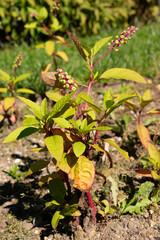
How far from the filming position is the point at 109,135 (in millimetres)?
2787

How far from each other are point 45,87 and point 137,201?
6.78 ft

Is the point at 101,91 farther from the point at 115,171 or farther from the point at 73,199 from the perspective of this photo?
the point at 73,199

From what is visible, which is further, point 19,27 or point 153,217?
point 19,27

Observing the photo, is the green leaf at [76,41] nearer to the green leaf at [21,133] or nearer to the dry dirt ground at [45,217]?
the green leaf at [21,133]

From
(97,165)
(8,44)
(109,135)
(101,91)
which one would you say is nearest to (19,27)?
(8,44)

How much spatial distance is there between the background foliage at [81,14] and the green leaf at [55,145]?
4.49 metres

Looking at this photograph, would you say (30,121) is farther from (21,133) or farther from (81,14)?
(81,14)

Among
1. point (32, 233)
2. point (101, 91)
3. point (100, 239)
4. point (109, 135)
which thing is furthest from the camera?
point (101, 91)

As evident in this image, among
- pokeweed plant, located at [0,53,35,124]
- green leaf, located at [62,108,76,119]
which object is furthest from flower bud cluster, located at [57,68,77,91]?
pokeweed plant, located at [0,53,35,124]

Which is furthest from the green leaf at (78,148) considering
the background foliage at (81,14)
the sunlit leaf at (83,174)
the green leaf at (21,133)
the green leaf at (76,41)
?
the background foliage at (81,14)

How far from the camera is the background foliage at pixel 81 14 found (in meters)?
5.53

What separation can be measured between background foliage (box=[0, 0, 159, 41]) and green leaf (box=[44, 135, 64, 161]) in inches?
177

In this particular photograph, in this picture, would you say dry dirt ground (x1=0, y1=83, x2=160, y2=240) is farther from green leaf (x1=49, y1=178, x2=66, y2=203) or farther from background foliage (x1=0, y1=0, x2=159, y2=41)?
background foliage (x1=0, y1=0, x2=159, y2=41)

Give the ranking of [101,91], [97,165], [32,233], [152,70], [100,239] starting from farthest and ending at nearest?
[152,70] < [101,91] < [97,165] < [32,233] < [100,239]
